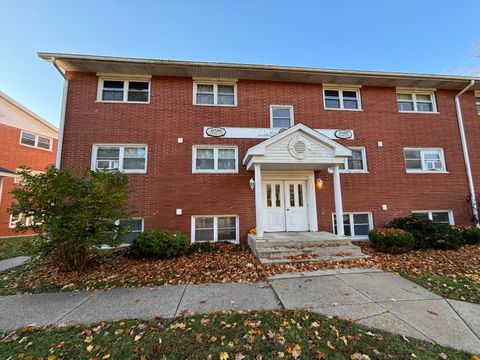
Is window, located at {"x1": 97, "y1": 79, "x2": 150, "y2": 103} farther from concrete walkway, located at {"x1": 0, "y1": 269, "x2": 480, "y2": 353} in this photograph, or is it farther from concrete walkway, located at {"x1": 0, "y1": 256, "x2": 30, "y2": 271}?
concrete walkway, located at {"x1": 0, "y1": 269, "x2": 480, "y2": 353}

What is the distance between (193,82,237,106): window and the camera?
9016 millimetres

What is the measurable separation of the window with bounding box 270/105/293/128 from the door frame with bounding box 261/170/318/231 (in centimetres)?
223

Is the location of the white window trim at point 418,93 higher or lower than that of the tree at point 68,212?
higher

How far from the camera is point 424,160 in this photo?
9602 millimetres

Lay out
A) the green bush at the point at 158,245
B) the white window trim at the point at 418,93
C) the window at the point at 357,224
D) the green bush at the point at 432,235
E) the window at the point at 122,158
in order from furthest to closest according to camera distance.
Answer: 1. the white window trim at the point at 418,93
2. the window at the point at 357,224
3. the window at the point at 122,158
4. the green bush at the point at 432,235
5. the green bush at the point at 158,245

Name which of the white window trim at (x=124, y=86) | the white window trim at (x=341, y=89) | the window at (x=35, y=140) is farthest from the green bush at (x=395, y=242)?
the window at (x=35, y=140)

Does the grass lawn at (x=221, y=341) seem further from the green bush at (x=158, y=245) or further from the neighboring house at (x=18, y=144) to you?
the neighboring house at (x=18, y=144)

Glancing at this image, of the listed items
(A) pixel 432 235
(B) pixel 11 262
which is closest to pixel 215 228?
(B) pixel 11 262

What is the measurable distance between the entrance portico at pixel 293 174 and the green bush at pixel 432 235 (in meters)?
2.92

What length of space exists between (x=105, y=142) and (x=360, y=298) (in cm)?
977

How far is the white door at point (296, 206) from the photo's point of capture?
853 centimetres

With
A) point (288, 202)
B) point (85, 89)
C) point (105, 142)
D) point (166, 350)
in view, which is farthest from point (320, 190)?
point (85, 89)

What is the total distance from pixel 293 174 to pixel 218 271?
16.7 ft

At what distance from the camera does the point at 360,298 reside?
4.02 m
